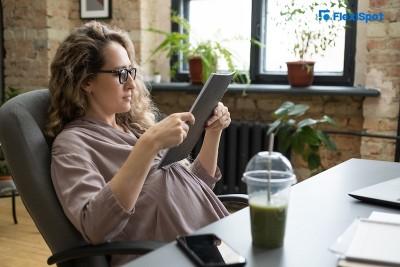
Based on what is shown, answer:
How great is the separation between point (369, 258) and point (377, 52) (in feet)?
A: 7.91

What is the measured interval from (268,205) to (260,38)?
276cm

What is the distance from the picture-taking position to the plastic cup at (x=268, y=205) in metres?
0.82

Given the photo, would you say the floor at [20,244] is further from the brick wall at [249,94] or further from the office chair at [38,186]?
the office chair at [38,186]

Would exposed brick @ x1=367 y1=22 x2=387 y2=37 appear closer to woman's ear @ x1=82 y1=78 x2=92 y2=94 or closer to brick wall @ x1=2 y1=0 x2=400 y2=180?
brick wall @ x1=2 y1=0 x2=400 y2=180

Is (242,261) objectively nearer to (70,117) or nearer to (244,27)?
(70,117)

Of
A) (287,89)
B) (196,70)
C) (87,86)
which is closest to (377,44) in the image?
(287,89)

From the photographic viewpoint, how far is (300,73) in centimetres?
309

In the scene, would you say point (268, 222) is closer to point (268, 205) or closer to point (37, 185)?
point (268, 205)

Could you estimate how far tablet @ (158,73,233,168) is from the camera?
4.09 feet

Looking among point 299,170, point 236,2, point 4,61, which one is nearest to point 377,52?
point 299,170

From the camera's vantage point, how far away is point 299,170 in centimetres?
329

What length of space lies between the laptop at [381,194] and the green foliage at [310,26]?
6.57ft

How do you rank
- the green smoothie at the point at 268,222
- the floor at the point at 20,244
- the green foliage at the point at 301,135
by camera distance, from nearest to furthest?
the green smoothie at the point at 268,222 → the green foliage at the point at 301,135 → the floor at the point at 20,244

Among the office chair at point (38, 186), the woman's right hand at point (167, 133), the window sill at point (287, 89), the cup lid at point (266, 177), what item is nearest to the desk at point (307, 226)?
the cup lid at point (266, 177)
